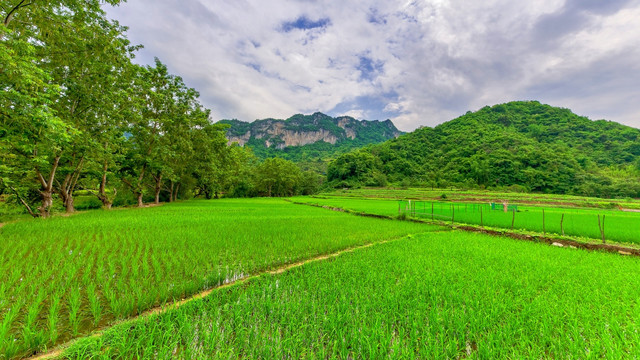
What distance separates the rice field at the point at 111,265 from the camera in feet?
9.27

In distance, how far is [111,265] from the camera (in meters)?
4.64

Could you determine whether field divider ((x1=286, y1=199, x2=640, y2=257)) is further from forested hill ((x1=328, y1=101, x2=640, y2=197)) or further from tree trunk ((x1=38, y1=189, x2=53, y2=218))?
forested hill ((x1=328, y1=101, x2=640, y2=197))

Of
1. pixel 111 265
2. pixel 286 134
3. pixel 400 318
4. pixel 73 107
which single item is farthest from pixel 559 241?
pixel 286 134

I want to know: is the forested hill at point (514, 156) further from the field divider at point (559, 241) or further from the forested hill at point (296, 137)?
the forested hill at point (296, 137)

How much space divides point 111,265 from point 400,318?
6150 mm

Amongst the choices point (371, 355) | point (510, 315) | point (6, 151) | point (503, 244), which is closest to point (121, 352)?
point (371, 355)

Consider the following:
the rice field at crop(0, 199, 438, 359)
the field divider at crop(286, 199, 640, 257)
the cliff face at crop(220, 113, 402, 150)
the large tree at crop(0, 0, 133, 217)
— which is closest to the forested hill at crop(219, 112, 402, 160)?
the cliff face at crop(220, 113, 402, 150)

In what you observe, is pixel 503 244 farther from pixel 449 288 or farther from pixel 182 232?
pixel 182 232

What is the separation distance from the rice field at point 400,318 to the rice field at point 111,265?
679 millimetres

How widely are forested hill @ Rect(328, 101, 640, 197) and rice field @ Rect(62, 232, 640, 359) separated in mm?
60988

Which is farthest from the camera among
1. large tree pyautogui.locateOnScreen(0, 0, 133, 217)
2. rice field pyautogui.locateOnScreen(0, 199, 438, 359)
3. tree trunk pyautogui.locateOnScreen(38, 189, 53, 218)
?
tree trunk pyautogui.locateOnScreen(38, 189, 53, 218)

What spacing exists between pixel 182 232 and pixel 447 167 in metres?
74.7

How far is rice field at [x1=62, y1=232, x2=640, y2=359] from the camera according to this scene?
2.51 metres

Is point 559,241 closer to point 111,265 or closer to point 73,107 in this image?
point 111,265
